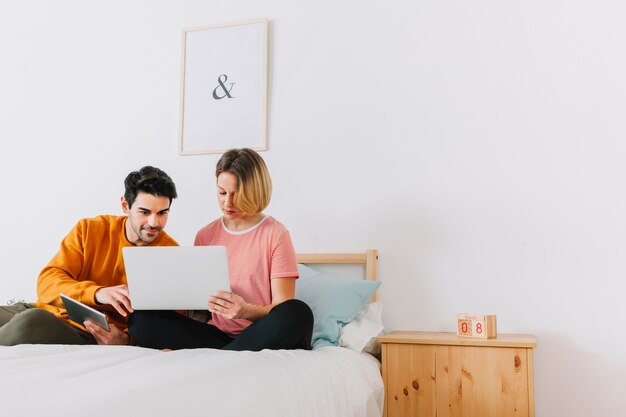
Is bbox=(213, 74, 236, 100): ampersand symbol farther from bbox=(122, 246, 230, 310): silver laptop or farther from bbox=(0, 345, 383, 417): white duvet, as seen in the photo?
bbox=(0, 345, 383, 417): white duvet

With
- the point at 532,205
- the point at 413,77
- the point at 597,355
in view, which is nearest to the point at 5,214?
the point at 413,77

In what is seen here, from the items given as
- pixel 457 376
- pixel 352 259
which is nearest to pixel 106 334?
pixel 352 259

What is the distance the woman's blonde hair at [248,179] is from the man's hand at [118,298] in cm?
43

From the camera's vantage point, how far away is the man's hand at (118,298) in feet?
5.95

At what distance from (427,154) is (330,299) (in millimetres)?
661

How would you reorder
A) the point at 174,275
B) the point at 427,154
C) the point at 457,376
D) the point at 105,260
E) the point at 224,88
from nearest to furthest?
the point at 174,275 → the point at 457,376 → the point at 105,260 → the point at 427,154 → the point at 224,88

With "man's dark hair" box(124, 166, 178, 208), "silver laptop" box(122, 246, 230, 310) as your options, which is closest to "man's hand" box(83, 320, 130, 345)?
"silver laptop" box(122, 246, 230, 310)

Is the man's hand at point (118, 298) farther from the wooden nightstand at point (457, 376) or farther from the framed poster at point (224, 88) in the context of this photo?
the framed poster at point (224, 88)

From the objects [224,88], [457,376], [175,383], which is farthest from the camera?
[224,88]

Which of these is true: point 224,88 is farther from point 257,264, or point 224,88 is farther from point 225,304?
point 225,304

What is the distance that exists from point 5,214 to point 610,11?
104 inches

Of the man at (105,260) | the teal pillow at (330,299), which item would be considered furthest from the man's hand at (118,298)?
the teal pillow at (330,299)

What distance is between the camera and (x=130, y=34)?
2912mm

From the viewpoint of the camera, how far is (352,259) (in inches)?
94.7
